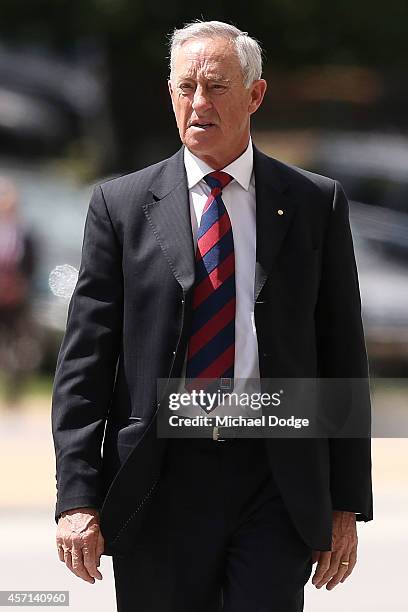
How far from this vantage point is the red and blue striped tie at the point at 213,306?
322 centimetres

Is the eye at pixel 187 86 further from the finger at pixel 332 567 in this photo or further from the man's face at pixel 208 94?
the finger at pixel 332 567

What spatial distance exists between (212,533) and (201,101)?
3.33 ft

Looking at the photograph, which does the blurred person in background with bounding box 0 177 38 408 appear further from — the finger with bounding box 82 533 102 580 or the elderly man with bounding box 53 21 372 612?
the finger with bounding box 82 533 102 580

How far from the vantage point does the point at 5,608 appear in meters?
5.55

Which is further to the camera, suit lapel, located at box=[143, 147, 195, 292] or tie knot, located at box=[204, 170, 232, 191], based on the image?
tie knot, located at box=[204, 170, 232, 191]

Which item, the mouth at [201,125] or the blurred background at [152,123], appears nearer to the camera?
the mouth at [201,125]

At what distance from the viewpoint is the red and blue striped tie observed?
3225 millimetres

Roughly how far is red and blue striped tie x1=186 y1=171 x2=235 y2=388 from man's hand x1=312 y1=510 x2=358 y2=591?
1.55 ft

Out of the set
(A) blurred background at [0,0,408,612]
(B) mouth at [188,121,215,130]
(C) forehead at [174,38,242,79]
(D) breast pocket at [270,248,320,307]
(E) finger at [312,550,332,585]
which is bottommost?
(E) finger at [312,550,332,585]

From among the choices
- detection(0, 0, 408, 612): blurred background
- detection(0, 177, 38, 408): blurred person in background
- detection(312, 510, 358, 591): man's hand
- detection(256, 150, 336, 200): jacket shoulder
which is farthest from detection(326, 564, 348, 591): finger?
detection(0, 177, 38, 408): blurred person in background

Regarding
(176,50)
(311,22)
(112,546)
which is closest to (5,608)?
(112,546)

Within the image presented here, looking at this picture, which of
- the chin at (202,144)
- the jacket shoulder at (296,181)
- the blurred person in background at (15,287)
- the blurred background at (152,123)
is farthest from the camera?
the blurred person in background at (15,287)

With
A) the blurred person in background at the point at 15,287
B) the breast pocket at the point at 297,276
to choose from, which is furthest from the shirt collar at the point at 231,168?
the blurred person in background at the point at 15,287

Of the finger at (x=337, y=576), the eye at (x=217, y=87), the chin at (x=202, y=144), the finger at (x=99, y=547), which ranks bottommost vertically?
the finger at (x=337, y=576)
